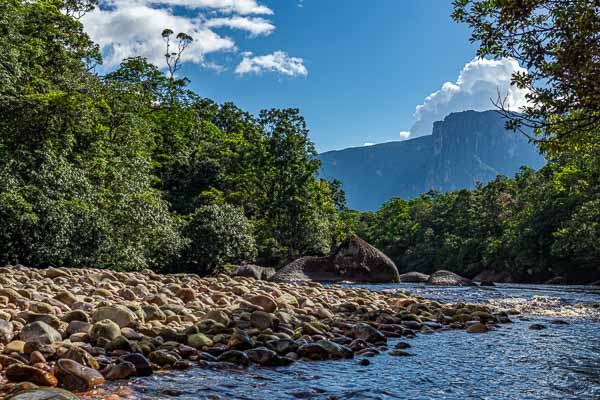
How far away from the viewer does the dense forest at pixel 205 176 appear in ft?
21.9

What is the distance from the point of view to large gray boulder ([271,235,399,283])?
A: 78.3 feet

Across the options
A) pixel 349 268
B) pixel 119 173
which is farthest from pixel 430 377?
pixel 349 268

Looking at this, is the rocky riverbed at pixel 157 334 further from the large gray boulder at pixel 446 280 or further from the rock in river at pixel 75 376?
the large gray boulder at pixel 446 280

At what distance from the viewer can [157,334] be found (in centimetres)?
603

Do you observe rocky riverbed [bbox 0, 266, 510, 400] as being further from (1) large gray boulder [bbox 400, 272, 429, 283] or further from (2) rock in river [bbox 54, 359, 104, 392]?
(1) large gray boulder [bbox 400, 272, 429, 283]

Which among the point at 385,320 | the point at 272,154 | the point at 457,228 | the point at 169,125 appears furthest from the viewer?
the point at 457,228

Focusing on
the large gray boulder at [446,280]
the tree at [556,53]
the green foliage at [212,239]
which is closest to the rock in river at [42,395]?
the tree at [556,53]

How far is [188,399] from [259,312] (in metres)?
3.01

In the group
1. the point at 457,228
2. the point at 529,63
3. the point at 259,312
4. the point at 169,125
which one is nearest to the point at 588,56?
the point at 529,63

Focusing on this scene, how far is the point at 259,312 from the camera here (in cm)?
721

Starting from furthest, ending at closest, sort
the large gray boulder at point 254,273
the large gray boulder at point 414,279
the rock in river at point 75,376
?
the large gray boulder at point 414,279 < the large gray boulder at point 254,273 < the rock in river at point 75,376

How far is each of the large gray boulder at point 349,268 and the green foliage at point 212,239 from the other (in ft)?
9.74

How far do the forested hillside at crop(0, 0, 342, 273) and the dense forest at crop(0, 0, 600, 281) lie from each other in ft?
0.21

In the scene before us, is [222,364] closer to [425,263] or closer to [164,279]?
[164,279]
